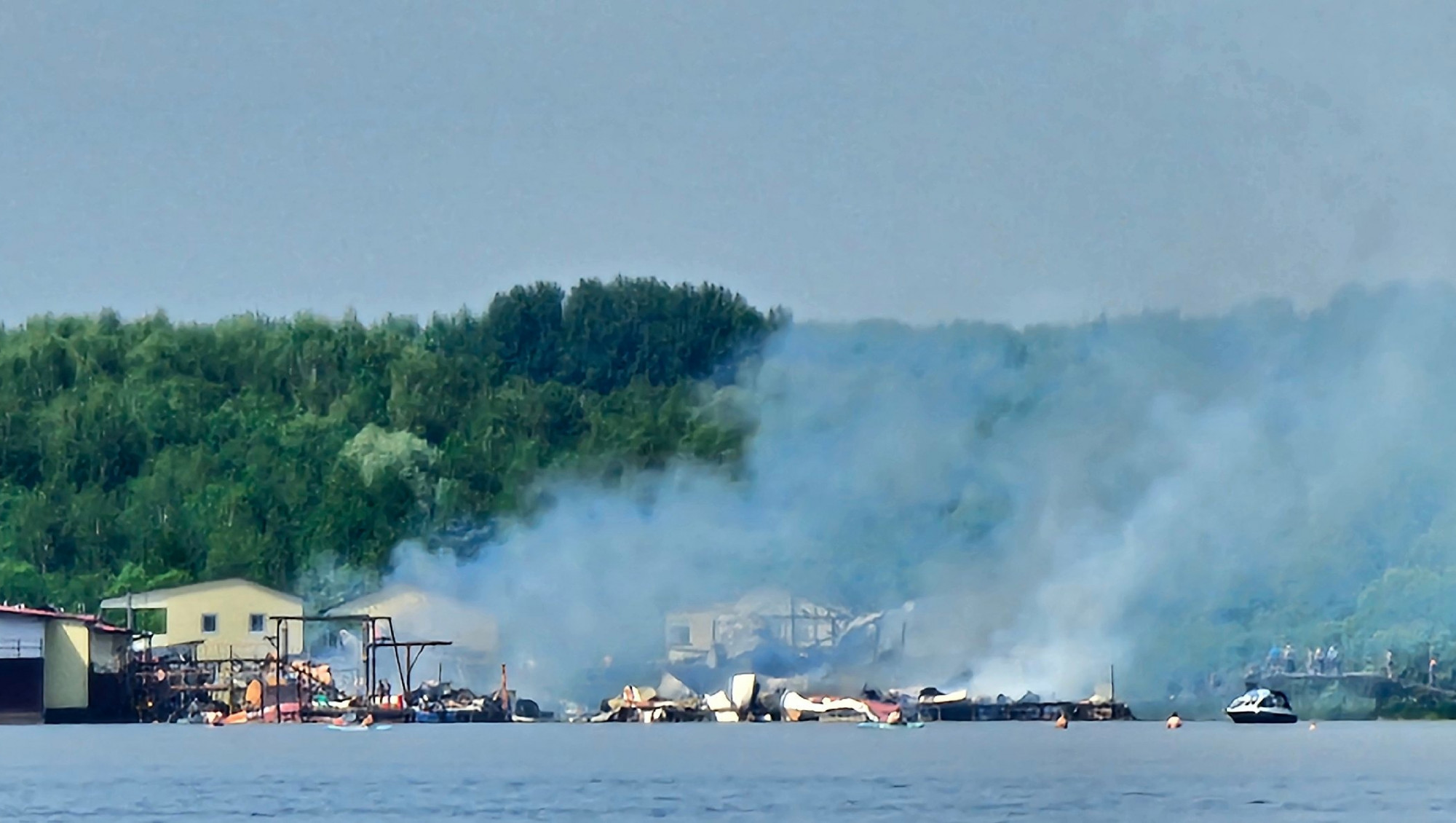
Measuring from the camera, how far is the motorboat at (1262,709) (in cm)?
12250

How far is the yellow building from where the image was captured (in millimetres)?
151500

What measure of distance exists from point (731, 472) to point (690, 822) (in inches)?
3037

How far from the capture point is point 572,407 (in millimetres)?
182625

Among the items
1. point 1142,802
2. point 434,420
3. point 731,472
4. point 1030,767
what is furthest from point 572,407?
point 1142,802

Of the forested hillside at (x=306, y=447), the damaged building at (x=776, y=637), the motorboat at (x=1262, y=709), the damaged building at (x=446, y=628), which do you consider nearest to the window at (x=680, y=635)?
the damaged building at (x=776, y=637)

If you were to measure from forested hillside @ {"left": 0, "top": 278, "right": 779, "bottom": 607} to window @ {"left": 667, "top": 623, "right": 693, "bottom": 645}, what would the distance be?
1896 cm

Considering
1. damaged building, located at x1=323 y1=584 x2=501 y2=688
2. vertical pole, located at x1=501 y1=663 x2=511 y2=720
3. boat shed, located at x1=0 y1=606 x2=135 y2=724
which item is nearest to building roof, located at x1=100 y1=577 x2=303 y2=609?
damaged building, located at x1=323 y1=584 x2=501 y2=688

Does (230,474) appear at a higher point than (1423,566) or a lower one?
higher

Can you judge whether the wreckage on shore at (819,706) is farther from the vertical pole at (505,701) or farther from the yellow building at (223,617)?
the yellow building at (223,617)

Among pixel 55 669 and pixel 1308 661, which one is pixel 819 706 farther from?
pixel 55 669

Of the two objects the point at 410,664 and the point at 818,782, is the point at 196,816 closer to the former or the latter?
the point at 818,782

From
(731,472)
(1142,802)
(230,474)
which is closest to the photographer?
(1142,802)

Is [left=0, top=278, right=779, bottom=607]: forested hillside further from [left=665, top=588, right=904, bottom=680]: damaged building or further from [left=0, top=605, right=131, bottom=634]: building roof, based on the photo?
[left=0, top=605, right=131, bottom=634]: building roof

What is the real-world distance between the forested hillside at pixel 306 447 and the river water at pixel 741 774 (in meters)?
44.7
